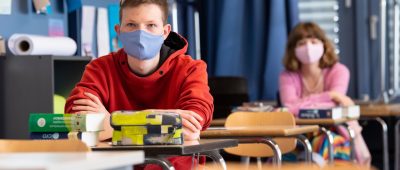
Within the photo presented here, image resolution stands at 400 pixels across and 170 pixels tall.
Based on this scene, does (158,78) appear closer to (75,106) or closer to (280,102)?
(75,106)

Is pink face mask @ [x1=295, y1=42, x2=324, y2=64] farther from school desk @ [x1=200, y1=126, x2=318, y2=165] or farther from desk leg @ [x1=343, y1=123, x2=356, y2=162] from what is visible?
school desk @ [x1=200, y1=126, x2=318, y2=165]

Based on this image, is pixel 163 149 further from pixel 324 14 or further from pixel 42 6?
pixel 324 14

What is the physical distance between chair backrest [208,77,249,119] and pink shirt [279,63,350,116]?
0.31 m

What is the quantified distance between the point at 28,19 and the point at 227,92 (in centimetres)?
168

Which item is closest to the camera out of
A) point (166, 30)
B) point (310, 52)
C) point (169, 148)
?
point (169, 148)

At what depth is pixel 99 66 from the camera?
12.5 feet

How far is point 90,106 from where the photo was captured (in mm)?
3643

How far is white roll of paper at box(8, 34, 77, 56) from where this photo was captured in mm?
5531

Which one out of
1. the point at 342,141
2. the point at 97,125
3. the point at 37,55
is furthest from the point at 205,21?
the point at 97,125

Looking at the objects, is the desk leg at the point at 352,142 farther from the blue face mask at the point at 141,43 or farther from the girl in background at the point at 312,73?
the blue face mask at the point at 141,43

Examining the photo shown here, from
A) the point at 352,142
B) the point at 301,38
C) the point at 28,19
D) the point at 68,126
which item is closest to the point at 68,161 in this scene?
the point at 68,126


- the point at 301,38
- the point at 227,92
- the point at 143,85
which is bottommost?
the point at 227,92

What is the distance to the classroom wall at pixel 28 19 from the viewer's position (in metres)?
5.79

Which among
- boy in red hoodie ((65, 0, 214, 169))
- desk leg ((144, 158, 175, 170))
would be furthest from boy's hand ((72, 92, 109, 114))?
desk leg ((144, 158, 175, 170))
